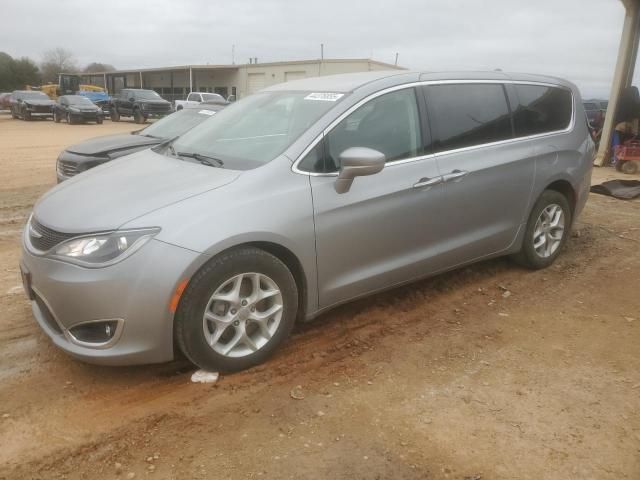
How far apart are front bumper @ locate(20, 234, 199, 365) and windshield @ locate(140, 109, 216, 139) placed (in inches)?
204

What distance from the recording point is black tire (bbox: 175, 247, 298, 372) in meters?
2.86

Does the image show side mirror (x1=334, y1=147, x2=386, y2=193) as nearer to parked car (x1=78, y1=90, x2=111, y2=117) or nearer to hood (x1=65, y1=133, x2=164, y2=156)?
hood (x1=65, y1=133, x2=164, y2=156)

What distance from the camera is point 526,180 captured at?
4.45 m

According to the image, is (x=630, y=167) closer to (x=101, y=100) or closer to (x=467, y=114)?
(x=467, y=114)

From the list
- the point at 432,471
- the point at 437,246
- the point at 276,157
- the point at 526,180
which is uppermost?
the point at 276,157

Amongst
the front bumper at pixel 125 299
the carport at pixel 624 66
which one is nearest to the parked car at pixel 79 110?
the carport at pixel 624 66

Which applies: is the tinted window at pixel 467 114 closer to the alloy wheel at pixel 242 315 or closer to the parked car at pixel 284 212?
the parked car at pixel 284 212

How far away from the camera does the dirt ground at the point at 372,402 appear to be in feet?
8.09

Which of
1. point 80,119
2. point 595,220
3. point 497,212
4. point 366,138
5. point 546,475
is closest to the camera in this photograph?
point 546,475

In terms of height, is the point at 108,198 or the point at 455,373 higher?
the point at 108,198

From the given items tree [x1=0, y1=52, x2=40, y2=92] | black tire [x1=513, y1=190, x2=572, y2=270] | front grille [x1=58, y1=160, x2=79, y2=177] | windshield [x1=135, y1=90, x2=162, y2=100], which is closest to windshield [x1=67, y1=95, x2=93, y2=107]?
windshield [x1=135, y1=90, x2=162, y2=100]

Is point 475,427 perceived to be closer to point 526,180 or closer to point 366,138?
point 366,138

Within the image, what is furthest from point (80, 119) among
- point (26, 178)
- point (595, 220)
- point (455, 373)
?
point (455, 373)

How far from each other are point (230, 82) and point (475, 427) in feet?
160
